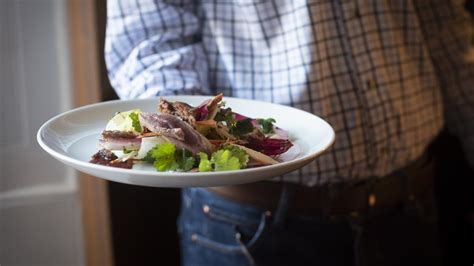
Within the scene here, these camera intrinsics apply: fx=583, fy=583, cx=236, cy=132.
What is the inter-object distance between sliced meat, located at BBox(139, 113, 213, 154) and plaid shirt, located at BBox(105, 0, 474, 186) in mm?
201

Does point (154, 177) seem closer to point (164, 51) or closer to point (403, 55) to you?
point (164, 51)

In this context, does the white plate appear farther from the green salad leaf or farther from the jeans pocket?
the jeans pocket

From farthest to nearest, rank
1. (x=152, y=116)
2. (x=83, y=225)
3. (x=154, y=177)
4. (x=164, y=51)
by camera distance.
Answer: (x=83, y=225)
(x=164, y=51)
(x=152, y=116)
(x=154, y=177)

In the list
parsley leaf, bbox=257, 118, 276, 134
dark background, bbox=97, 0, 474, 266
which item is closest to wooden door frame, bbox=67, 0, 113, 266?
dark background, bbox=97, 0, 474, 266

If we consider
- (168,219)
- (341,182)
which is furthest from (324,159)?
(168,219)

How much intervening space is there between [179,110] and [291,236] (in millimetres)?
354

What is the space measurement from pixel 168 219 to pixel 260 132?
2.46 feet

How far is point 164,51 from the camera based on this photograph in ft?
2.99

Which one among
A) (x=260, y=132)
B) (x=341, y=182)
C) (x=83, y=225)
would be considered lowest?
(x=83, y=225)

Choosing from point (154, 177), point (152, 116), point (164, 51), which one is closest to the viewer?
point (154, 177)

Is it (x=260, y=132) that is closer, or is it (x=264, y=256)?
(x=260, y=132)

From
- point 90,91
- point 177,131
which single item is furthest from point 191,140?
point 90,91

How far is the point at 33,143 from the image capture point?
1.45 metres

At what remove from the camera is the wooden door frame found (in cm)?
122
